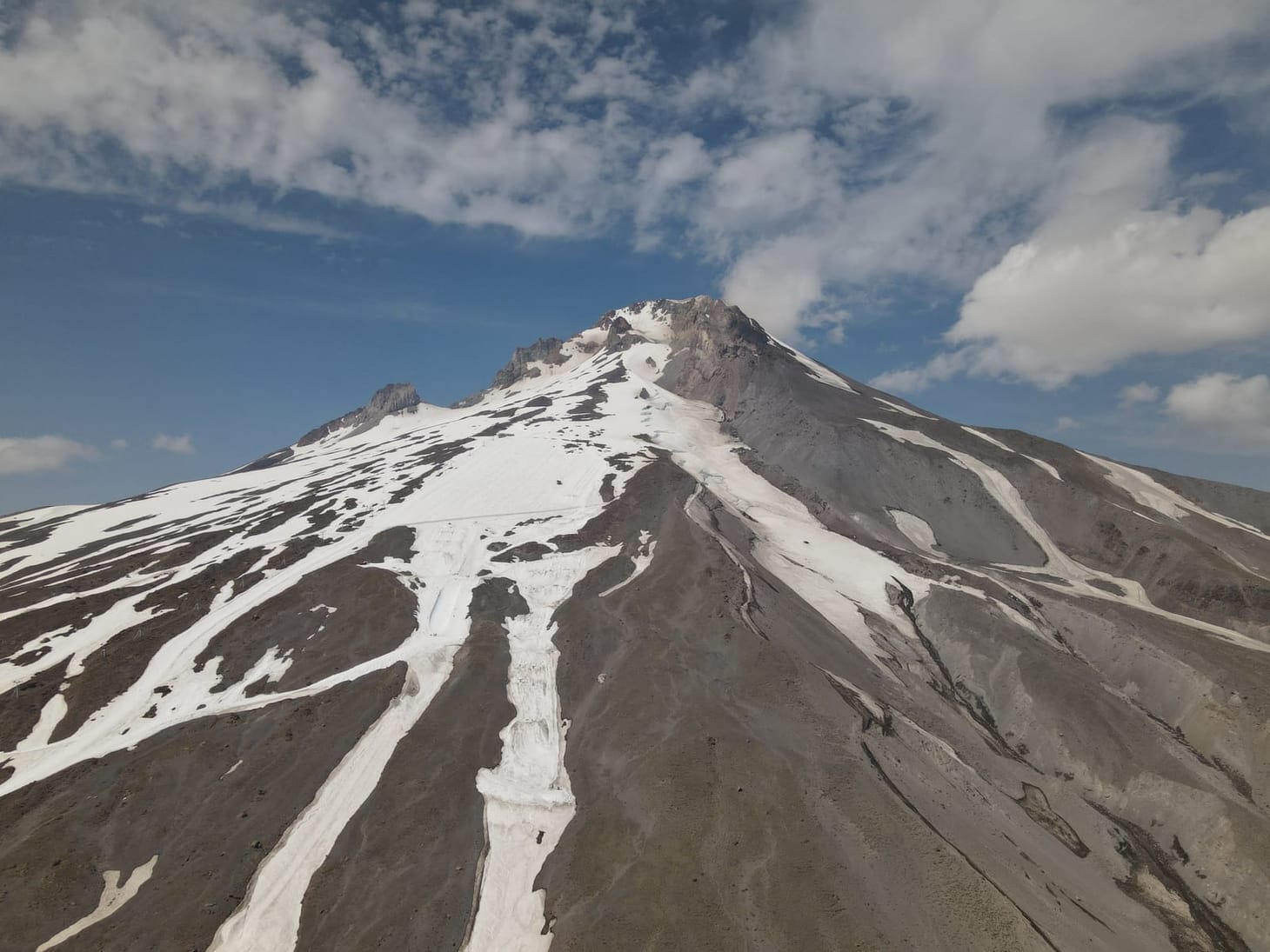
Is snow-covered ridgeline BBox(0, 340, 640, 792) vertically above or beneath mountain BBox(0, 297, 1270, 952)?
above

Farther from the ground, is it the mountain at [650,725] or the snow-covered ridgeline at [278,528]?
the snow-covered ridgeline at [278,528]

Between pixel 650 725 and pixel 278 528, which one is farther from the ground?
pixel 278 528

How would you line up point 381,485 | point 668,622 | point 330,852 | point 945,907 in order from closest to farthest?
point 945,907, point 330,852, point 668,622, point 381,485

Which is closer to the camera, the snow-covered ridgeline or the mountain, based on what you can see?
the mountain

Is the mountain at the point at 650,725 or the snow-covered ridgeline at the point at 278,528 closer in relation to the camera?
the mountain at the point at 650,725

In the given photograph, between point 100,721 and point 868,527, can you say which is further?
point 868,527

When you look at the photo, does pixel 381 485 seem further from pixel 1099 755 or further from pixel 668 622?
pixel 1099 755

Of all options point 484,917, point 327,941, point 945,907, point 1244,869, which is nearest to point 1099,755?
point 1244,869

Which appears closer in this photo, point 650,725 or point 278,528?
point 650,725
